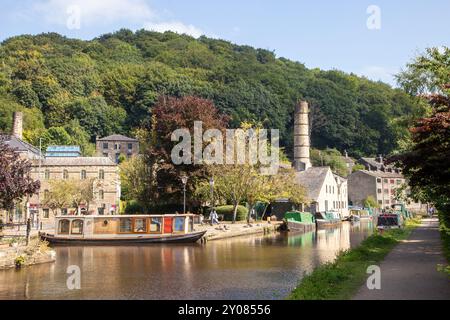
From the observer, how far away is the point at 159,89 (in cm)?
12306

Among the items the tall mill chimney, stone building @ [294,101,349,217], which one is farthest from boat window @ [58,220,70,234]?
the tall mill chimney

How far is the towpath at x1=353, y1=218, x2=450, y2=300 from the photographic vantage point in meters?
12.6

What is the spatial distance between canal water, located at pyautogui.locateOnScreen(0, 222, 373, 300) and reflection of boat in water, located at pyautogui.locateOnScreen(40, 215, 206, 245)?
9.75 ft

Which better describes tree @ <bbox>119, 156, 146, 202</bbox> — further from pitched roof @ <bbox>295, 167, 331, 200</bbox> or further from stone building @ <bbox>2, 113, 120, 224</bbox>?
pitched roof @ <bbox>295, 167, 331, 200</bbox>

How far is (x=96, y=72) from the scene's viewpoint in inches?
5094

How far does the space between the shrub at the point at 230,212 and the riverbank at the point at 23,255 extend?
29076 mm

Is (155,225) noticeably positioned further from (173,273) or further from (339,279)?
(339,279)

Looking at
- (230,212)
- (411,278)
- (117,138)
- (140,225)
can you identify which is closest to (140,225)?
(140,225)
